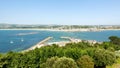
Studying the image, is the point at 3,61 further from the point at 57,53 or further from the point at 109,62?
the point at 109,62

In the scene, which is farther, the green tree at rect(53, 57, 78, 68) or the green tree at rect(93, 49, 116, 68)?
the green tree at rect(93, 49, 116, 68)

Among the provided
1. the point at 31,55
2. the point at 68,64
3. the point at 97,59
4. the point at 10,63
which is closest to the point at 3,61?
the point at 10,63

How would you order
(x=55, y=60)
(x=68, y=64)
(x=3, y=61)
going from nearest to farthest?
(x=68, y=64) < (x=55, y=60) < (x=3, y=61)

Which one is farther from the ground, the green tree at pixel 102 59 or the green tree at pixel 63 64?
the green tree at pixel 63 64

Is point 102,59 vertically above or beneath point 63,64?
beneath

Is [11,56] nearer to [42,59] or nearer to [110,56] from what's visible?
[42,59]

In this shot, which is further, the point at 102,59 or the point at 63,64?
the point at 102,59

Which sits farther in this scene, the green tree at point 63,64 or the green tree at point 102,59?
the green tree at point 102,59

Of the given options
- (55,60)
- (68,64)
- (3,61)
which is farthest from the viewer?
(3,61)

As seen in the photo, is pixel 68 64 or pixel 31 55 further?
pixel 31 55

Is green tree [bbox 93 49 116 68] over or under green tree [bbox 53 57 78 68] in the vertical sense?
under
